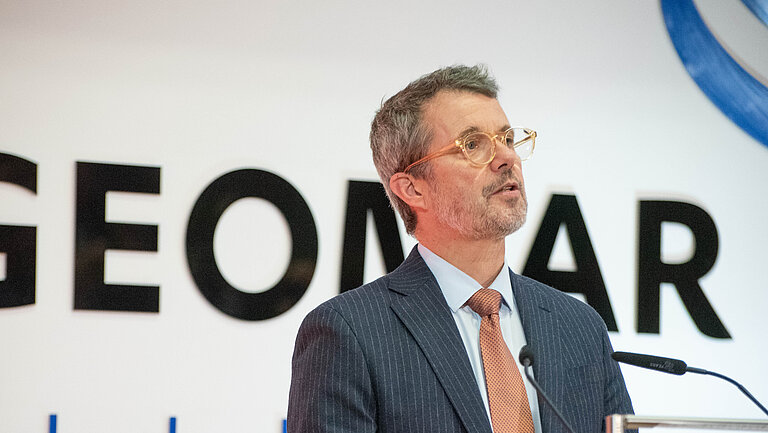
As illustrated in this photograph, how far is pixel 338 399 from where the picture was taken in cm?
172

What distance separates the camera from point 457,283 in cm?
197

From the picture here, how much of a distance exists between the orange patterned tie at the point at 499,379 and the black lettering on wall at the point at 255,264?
5.43 feet

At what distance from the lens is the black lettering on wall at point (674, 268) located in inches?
146

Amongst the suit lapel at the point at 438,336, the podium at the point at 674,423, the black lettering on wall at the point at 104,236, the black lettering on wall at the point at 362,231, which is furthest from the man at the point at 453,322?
the black lettering on wall at the point at 104,236

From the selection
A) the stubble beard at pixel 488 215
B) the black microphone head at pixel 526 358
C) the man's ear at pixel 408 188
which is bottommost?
the black microphone head at pixel 526 358

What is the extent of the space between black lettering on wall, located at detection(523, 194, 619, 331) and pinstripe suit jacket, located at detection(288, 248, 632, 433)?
160 centimetres

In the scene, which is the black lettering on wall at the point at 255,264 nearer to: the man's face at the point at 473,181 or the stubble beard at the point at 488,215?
the man's face at the point at 473,181

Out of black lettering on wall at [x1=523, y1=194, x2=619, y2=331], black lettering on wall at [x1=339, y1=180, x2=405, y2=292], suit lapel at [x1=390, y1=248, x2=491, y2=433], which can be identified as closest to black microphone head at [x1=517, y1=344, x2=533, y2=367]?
suit lapel at [x1=390, y1=248, x2=491, y2=433]

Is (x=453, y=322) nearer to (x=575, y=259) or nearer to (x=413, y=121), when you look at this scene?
(x=413, y=121)

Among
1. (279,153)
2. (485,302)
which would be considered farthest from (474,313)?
(279,153)

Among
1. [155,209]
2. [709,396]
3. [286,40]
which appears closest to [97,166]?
[155,209]

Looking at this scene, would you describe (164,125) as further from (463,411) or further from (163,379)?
(463,411)

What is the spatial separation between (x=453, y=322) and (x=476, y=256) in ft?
0.73

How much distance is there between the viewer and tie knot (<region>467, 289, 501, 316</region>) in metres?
1.92
